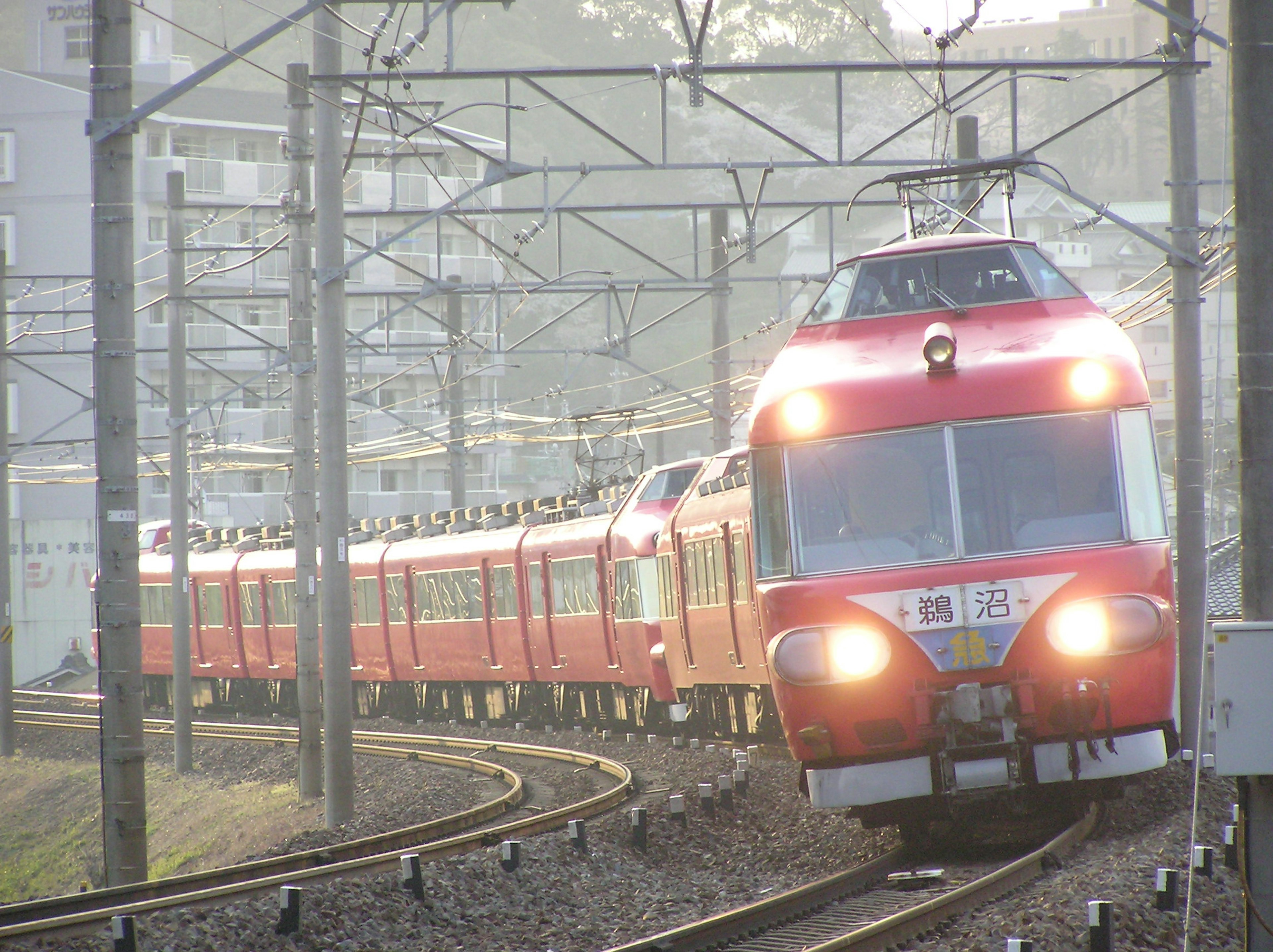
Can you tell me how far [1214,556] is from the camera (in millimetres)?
23672

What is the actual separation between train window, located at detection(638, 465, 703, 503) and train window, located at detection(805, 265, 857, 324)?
27.2 feet

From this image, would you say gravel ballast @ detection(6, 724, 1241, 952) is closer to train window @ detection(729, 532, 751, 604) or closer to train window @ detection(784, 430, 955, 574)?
train window @ detection(784, 430, 955, 574)

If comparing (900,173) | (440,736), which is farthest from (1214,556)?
(900,173)

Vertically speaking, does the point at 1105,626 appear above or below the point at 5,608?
below

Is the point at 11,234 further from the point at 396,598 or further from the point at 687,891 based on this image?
the point at 687,891

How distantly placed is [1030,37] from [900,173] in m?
90.1

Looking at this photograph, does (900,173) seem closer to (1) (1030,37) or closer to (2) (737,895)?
(2) (737,895)

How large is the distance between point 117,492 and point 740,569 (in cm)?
596

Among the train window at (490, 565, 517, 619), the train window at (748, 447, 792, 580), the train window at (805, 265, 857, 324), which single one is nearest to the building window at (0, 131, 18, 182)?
the train window at (490, 565, 517, 619)

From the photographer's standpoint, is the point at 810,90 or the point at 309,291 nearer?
the point at 309,291

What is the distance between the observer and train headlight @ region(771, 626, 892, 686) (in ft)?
27.7

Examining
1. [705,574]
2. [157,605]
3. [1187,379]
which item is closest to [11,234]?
[157,605]

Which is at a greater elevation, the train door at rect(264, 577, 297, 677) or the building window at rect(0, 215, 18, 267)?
the building window at rect(0, 215, 18, 267)

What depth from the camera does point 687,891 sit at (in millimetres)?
9477
